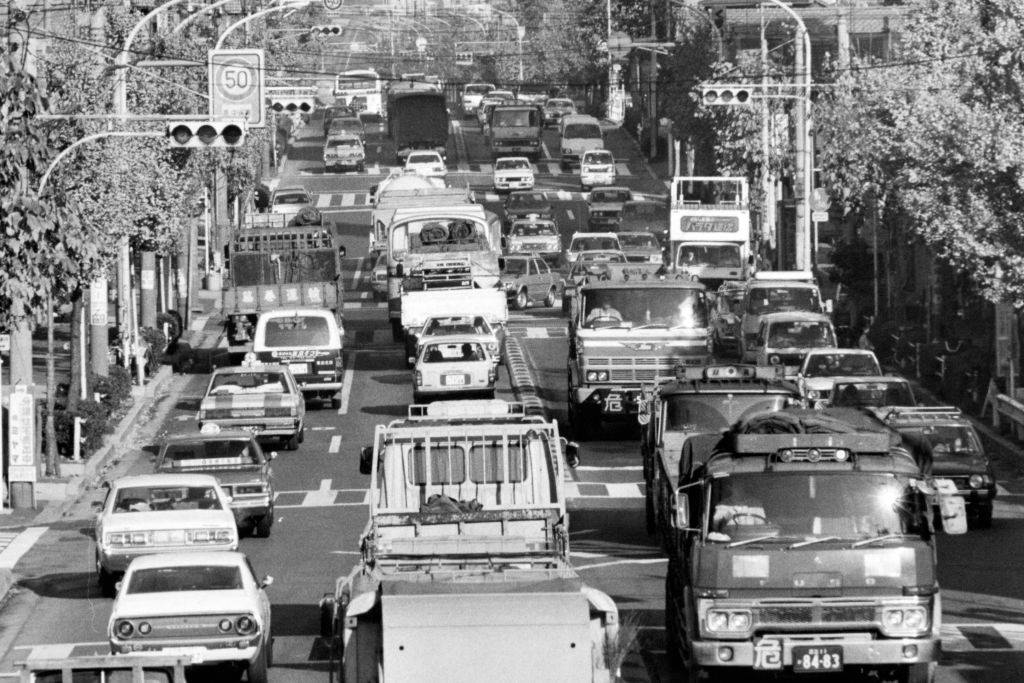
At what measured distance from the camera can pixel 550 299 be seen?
6353cm

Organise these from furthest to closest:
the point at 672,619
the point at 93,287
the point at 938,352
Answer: the point at 938,352, the point at 93,287, the point at 672,619

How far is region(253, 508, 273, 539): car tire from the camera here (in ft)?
105

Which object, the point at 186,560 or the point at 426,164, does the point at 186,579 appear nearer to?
the point at 186,560

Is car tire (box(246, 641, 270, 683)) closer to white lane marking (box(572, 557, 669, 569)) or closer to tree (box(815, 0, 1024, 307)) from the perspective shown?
white lane marking (box(572, 557, 669, 569))

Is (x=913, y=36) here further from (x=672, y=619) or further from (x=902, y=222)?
(x=672, y=619)

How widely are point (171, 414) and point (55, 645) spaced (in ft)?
77.3

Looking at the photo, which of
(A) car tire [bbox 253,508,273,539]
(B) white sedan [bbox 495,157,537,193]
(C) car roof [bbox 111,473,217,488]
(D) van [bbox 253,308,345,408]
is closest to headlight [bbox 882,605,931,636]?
(C) car roof [bbox 111,473,217,488]

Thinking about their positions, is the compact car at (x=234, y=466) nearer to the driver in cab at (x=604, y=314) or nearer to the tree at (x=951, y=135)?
the driver in cab at (x=604, y=314)

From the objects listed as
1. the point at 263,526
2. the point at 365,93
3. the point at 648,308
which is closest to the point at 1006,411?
the point at 648,308

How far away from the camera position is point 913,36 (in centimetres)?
6062

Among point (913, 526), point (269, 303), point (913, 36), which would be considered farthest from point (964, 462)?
point (913, 36)

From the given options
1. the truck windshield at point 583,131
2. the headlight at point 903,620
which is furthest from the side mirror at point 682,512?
the truck windshield at point 583,131

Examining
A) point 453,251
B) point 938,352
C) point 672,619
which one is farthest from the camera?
point 453,251

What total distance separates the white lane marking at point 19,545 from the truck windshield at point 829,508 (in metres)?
15.1
